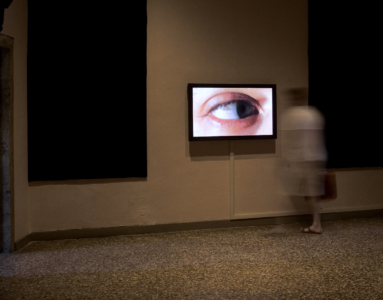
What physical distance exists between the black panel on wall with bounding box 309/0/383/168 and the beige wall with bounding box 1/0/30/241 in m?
3.66

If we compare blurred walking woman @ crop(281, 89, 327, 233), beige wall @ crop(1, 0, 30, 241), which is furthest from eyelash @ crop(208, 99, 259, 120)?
beige wall @ crop(1, 0, 30, 241)

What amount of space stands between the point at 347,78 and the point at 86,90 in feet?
11.7

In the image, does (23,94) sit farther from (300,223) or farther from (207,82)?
(300,223)

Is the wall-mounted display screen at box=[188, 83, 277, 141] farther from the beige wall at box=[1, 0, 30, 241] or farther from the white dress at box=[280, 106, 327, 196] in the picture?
the beige wall at box=[1, 0, 30, 241]

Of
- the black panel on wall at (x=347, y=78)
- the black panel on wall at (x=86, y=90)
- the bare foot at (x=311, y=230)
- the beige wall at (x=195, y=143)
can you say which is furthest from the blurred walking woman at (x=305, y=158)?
the black panel on wall at (x=86, y=90)

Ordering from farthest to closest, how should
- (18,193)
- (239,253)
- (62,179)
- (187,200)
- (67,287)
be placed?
(187,200) < (62,179) < (18,193) < (239,253) < (67,287)

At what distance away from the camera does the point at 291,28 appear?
5.52 metres

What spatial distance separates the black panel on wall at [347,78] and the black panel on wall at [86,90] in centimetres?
241

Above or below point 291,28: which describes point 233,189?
below

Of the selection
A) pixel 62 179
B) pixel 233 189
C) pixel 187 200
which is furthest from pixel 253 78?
pixel 62 179

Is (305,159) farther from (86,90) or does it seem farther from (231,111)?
(86,90)

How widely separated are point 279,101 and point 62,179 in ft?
9.74

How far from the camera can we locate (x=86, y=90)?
487 centimetres

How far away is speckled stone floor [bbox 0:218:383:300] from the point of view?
313 centimetres
